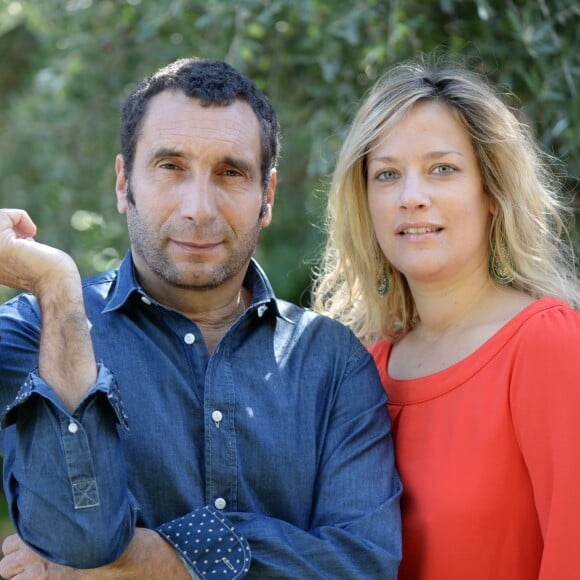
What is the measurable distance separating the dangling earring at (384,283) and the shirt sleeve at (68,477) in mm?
1204

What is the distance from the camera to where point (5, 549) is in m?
2.42

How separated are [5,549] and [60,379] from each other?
0.53 m

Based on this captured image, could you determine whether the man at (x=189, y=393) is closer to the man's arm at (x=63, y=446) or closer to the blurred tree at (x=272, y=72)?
the man's arm at (x=63, y=446)

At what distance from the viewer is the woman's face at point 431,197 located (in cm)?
276

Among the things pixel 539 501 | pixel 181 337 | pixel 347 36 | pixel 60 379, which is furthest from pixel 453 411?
pixel 347 36

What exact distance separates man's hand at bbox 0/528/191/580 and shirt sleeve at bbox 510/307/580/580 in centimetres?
84

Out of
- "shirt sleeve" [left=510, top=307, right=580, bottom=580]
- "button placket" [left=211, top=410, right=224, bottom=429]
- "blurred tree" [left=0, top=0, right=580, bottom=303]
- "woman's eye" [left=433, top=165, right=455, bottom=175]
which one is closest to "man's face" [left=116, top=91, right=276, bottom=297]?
"button placket" [left=211, top=410, right=224, bottom=429]

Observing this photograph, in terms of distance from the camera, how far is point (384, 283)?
10.4 feet

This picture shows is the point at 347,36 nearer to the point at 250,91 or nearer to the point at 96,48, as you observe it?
the point at 250,91

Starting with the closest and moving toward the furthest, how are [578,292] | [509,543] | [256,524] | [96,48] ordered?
1. [256,524]
2. [509,543]
3. [578,292]
4. [96,48]

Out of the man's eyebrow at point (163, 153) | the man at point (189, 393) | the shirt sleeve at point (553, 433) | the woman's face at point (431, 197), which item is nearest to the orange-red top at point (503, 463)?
the shirt sleeve at point (553, 433)

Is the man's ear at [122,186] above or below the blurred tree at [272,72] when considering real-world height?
below

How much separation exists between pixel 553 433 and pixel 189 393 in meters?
0.87

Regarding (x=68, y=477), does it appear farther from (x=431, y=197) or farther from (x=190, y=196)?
(x=431, y=197)
